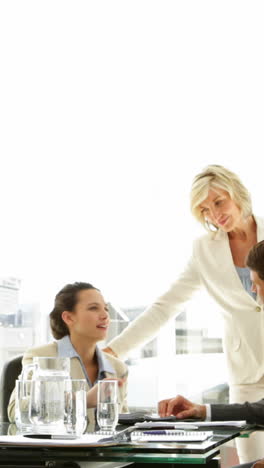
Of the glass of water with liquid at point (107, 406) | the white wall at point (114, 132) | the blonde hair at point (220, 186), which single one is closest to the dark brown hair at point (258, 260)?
the glass of water with liquid at point (107, 406)

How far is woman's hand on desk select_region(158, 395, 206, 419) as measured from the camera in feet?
6.81

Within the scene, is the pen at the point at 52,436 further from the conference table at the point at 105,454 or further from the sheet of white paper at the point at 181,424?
the sheet of white paper at the point at 181,424

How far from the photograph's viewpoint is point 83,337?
8.95ft

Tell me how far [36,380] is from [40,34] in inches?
102

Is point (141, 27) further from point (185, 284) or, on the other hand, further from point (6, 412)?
point (6, 412)

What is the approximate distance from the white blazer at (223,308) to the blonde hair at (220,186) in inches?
4.3

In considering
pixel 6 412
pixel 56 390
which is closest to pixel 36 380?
pixel 56 390

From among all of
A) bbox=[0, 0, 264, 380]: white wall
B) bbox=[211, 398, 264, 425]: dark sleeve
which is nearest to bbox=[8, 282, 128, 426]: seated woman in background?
bbox=[211, 398, 264, 425]: dark sleeve

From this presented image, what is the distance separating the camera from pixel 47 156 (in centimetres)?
396

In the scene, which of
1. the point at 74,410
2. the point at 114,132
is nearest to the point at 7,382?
the point at 74,410

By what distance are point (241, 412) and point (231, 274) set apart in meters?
1.00

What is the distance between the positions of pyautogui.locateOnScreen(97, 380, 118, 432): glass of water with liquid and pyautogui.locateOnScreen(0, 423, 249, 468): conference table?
9.7 inches

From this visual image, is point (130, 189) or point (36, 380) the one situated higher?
point (130, 189)

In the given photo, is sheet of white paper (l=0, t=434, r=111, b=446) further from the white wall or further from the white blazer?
the white wall
